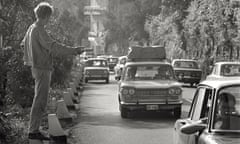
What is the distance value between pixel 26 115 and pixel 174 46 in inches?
1692

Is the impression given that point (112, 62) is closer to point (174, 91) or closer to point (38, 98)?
point (174, 91)

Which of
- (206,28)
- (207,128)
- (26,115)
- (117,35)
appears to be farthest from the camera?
(117,35)

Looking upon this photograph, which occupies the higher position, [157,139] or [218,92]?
[218,92]

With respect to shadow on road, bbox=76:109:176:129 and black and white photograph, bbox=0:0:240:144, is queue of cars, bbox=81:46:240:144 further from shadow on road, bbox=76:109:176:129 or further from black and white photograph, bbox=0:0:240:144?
shadow on road, bbox=76:109:176:129

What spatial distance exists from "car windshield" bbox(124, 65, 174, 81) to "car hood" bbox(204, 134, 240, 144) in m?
12.0

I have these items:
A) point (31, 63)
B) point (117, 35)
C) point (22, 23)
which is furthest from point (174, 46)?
point (31, 63)

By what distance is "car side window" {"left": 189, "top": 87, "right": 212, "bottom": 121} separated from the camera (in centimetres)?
657

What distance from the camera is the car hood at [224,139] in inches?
213

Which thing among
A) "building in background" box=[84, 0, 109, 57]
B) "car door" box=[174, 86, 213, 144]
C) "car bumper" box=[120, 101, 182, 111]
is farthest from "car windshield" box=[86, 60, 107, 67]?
"building in background" box=[84, 0, 109, 57]

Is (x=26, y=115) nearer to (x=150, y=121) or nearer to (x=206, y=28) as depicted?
→ (x=150, y=121)

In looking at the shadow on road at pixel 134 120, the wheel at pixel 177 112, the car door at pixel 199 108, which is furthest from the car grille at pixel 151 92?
the car door at pixel 199 108

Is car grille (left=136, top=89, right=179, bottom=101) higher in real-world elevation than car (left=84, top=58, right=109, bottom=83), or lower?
higher

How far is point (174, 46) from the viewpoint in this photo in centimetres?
5666

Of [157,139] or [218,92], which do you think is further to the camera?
[157,139]
